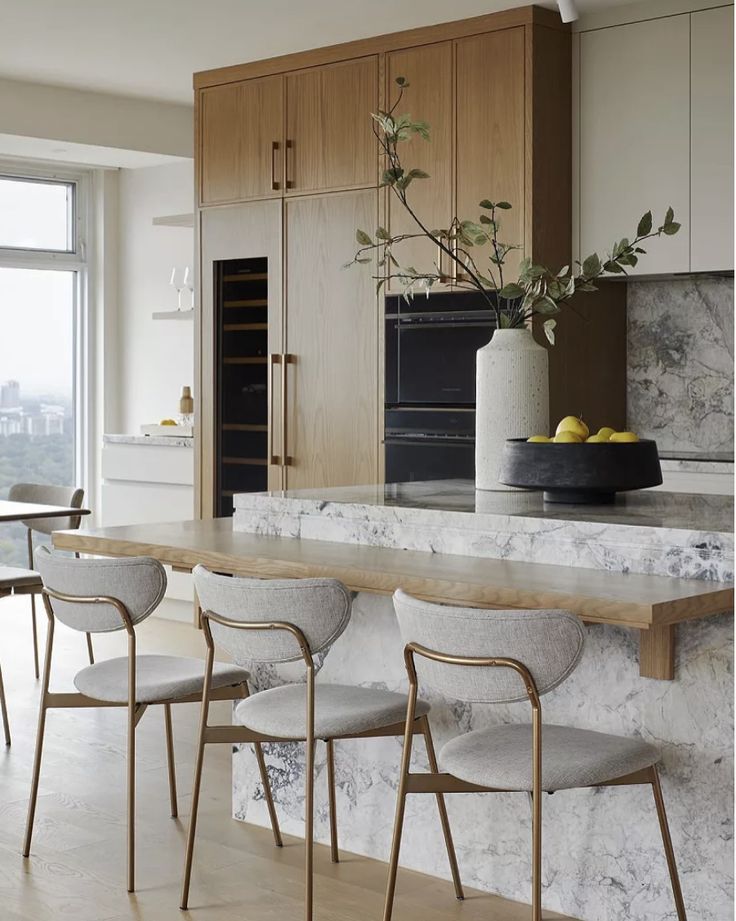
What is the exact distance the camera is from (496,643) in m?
2.43

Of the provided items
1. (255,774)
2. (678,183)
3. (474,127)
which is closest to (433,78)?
(474,127)

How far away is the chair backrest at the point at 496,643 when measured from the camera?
2.40m

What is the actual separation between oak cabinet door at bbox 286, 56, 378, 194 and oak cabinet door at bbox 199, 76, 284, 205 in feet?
0.28

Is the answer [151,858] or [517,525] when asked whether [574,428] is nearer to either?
[517,525]

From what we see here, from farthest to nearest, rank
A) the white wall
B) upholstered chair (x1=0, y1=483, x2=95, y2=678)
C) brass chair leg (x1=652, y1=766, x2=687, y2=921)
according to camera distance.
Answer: the white wall
upholstered chair (x1=0, y1=483, x2=95, y2=678)
brass chair leg (x1=652, y1=766, x2=687, y2=921)

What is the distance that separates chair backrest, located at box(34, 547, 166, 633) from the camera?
3135 mm

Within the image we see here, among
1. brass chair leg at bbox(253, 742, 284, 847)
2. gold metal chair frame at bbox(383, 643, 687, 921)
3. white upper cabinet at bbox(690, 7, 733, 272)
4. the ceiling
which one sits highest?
the ceiling

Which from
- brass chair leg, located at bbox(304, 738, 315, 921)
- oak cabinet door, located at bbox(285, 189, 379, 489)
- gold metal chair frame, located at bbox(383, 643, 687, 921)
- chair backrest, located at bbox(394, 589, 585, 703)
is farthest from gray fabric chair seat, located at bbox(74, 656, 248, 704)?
oak cabinet door, located at bbox(285, 189, 379, 489)

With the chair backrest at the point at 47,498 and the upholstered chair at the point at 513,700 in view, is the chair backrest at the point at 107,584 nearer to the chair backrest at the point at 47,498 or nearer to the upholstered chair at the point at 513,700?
the upholstered chair at the point at 513,700

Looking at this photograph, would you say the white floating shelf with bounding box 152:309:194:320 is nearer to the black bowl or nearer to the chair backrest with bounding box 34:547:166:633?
the chair backrest with bounding box 34:547:166:633

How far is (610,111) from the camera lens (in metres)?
5.09

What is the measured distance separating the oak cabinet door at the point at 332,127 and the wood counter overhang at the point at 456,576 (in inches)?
96.3

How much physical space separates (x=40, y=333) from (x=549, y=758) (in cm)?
590

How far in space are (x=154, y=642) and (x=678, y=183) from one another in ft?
10.3
